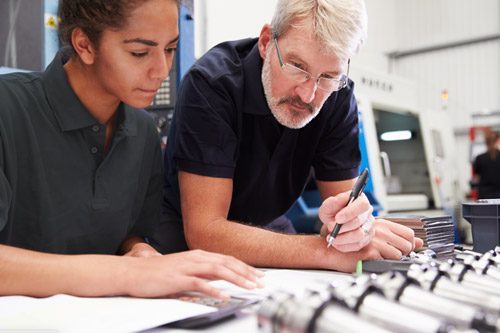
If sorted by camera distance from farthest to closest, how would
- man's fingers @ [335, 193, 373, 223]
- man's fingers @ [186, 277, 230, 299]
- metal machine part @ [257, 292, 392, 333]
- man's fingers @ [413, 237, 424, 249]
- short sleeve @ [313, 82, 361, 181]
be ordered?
1. short sleeve @ [313, 82, 361, 181]
2. man's fingers @ [413, 237, 424, 249]
3. man's fingers @ [335, 193, 373, 223]
4. man's fingers @ [186, 277, 230, 299]
5. metal machine part @ [257, 292, 392, 333]

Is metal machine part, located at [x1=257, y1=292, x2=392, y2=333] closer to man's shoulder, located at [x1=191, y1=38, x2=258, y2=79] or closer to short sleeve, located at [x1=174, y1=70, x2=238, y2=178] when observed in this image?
short sleeve, located at [x1=174, y1=70, x2=238, y2=178]

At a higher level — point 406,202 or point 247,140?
point 247,140

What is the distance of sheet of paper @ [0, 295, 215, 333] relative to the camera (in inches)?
23.8

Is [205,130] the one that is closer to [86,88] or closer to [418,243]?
[86,88]

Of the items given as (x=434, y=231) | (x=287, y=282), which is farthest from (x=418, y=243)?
(x=287, y=282)

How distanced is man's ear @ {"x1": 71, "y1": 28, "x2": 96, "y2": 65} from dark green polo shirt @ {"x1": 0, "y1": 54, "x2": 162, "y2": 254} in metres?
0.06

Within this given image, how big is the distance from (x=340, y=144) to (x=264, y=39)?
393 mm

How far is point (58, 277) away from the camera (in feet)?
2.52

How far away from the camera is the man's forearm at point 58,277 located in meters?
0.76

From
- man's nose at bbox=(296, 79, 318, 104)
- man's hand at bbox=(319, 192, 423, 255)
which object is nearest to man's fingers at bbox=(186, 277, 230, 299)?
man's hand at bbox=(319, 192, 423, 255)

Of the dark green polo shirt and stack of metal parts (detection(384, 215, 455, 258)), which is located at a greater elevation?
the dark green polo shirt

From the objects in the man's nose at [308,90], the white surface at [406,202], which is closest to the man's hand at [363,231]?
the man's nose at [308,90]

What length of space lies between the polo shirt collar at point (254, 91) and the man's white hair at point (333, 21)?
0.52 feet

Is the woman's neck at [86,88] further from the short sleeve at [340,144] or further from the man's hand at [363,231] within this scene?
the short sleeve at [340,144]
